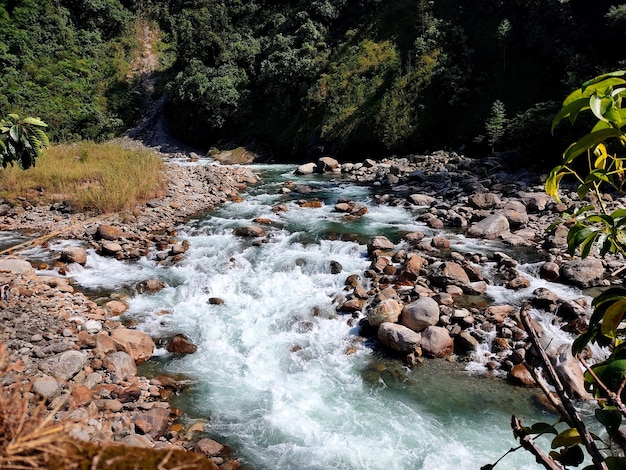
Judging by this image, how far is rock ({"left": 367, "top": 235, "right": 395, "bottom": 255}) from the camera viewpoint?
Answer: 978 centimetres

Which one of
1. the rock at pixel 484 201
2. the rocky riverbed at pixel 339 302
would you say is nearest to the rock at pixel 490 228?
the rocky riverbed at pixel 339 302

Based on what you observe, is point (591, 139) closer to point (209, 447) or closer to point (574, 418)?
point (574, 418)

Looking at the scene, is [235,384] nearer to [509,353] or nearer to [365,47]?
[509,353]

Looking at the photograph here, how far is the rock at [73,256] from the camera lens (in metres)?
9.02

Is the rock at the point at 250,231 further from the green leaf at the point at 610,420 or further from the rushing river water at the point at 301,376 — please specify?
the green leaf at the point at 610,420

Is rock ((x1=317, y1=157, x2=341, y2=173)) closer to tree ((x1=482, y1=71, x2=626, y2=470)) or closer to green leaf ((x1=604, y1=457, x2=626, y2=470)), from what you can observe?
tree ((x1=482, y1=71, x2=626, y2=470))

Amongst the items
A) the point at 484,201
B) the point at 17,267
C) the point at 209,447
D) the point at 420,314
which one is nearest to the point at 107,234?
the point at 17,267

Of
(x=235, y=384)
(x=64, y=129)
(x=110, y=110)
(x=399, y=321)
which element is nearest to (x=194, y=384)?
(x=235, y=384)

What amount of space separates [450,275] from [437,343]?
219 centimetres

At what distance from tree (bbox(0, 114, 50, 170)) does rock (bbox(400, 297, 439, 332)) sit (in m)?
5.73

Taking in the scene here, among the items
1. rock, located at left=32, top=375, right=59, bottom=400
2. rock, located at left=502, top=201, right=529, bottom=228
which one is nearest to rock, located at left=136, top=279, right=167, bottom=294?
rock, located at left=32, top=375, right=59, bottom=400

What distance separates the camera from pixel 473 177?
15711mm

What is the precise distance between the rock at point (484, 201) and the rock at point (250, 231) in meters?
6.89

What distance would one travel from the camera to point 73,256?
9.02m
